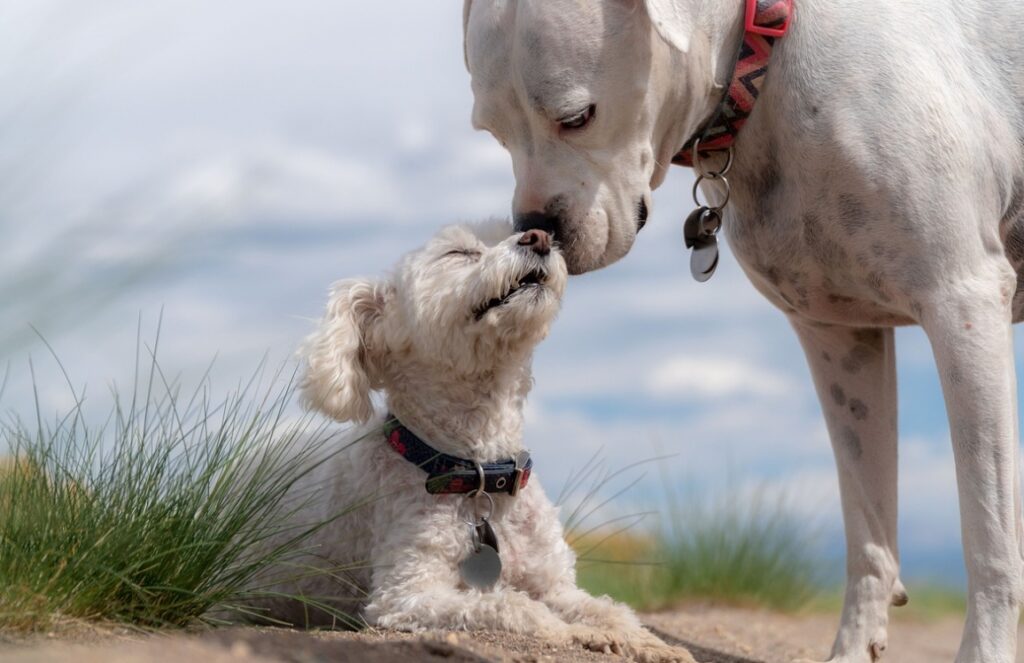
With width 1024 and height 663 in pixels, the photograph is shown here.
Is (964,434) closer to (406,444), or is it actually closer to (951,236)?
(951,236)

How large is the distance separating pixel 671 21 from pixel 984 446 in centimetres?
173

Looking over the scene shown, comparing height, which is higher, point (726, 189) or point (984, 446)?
point (726, 189)

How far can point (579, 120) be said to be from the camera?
13.6 feet

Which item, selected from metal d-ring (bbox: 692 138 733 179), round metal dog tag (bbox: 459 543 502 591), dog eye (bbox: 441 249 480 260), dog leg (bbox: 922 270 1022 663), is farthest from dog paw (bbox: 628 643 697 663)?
metal d-ring (bbox: 692 138 733 179)

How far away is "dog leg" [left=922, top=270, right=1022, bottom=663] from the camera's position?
13.6 feet

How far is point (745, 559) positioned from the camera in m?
8.47

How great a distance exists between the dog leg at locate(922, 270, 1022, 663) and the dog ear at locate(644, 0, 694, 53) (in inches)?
47.1

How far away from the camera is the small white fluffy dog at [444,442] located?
13.5ft

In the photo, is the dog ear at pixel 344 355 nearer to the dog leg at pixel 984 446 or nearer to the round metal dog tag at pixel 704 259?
the round metal dog tag at pixel 704 259

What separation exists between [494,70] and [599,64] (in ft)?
1.17

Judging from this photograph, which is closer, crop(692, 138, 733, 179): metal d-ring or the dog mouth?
the dog mouth

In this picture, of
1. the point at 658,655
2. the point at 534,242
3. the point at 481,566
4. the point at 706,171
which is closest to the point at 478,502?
the point at 481,566

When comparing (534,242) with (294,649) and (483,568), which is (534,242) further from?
(294,649)

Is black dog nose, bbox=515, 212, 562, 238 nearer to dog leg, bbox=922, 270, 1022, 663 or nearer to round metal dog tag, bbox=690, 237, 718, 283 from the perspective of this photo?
round metal dog tag, bbox=690, 237, 718, 283
